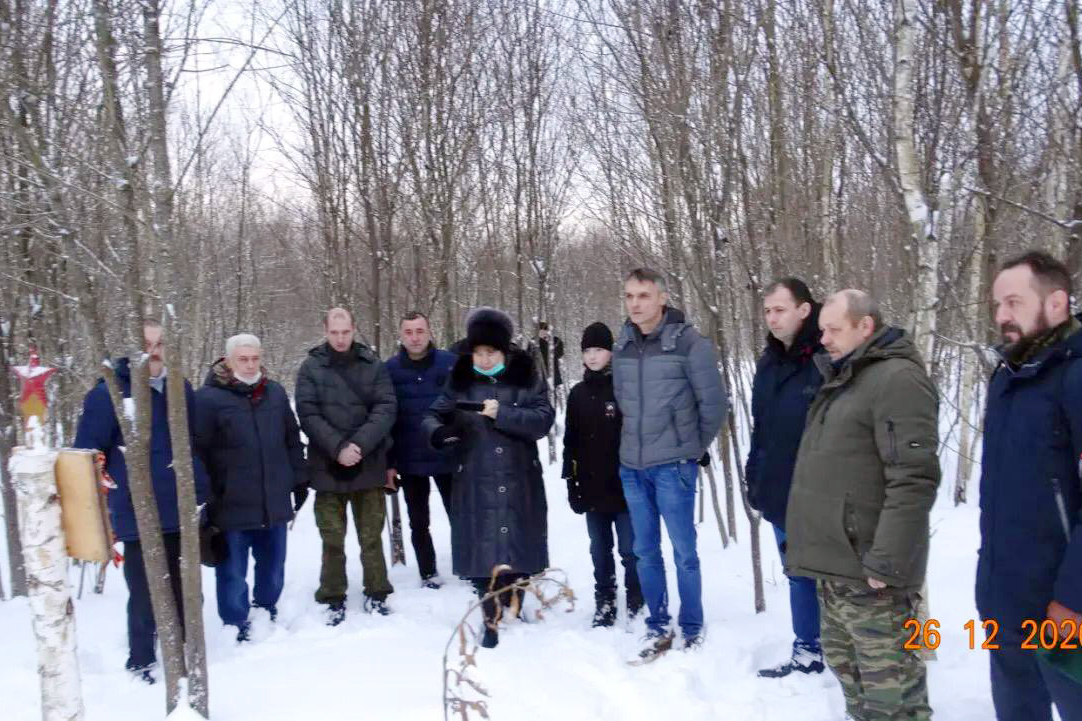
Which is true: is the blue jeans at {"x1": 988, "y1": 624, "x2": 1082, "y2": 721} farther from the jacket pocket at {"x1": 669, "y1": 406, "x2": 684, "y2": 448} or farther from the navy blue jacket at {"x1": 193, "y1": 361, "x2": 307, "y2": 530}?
the navy blue jacket at {"x1": 193, "y1": 361, "x2": 307, "y2": 530}

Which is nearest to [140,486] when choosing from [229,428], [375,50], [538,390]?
[229,428]

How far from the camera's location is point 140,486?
124 inches

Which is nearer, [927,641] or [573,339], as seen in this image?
[927,641]

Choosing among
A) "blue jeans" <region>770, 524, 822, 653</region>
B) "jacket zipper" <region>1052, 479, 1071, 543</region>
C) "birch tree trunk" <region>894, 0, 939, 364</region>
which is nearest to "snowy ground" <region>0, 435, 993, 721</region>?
"blue jeans" <region>770, 524, 822, 653</region>

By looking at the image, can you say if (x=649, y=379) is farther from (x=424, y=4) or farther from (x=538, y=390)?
(x=424, y=4)

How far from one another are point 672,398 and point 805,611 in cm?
123

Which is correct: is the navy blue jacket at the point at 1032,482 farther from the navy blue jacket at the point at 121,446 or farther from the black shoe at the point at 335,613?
the navy blue jacket at the point at 121,446

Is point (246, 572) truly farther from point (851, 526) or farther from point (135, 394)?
point (851, 526)

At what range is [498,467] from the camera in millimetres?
4414

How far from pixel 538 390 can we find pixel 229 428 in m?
1.89

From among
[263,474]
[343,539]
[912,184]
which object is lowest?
[343,539]

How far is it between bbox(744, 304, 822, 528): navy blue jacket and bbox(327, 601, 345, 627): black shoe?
8.84 ft

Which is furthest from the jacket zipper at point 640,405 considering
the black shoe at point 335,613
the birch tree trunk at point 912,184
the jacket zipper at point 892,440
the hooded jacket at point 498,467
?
the black shoe at point 335,613
